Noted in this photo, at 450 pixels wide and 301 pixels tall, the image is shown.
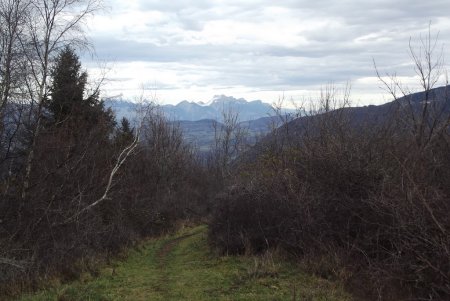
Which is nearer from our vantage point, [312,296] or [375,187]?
[312,296]

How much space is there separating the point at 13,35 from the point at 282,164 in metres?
9.34

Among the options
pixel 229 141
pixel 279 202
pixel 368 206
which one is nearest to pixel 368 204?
pixel 368 206

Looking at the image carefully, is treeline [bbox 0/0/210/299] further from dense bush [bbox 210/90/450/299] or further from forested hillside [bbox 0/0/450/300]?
dense bush [bbox 210/90/450/299]

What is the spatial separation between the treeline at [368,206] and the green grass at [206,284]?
748 mm

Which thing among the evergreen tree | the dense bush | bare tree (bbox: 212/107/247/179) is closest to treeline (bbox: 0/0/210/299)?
the evergreen tree

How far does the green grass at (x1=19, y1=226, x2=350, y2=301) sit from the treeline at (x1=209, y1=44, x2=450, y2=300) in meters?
0.75

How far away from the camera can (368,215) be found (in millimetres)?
10742

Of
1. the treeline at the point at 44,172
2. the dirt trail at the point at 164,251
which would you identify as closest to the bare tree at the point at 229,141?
the dirt trail at the point at 164,251

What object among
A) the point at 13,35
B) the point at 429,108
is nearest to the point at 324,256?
the point at 429,108

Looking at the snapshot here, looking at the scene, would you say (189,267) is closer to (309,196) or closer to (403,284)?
(309,196)

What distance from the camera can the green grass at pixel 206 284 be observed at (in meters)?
9.10

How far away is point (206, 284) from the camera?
35.7 feet

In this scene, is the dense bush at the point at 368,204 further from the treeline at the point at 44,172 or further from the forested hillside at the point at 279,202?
the treeline at the point at 44,172

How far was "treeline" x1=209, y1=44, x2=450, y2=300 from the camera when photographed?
8.03 metres
